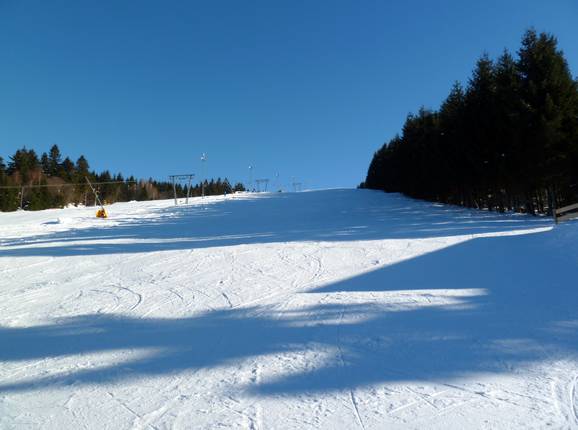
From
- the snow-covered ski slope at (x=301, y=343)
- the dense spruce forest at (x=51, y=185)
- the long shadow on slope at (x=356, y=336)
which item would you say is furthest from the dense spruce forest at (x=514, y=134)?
the dense spruce forest at (x=51, y=185)

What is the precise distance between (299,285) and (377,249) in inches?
162

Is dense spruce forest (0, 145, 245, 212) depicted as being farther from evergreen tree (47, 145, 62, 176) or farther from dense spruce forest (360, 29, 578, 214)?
dense spruce forest (360, 29, 578, 214)

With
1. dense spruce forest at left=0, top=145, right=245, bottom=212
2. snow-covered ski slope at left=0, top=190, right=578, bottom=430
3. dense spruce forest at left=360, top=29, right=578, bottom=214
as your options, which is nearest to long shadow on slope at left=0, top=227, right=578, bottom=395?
snow-covered ski slope at left=0, top=190, right=578, bottom=430

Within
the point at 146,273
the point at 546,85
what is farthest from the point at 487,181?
the point at 146,273

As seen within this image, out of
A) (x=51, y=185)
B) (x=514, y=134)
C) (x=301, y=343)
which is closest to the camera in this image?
(x=301, y=343)

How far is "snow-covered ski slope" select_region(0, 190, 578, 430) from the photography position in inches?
129

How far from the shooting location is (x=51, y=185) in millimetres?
50375

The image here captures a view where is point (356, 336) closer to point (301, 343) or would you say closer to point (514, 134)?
point (301, 343)

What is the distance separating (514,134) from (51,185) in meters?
53.2

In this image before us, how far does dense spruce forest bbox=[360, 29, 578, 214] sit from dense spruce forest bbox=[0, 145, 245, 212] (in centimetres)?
3981

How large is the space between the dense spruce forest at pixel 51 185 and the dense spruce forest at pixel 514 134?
39.8 metres

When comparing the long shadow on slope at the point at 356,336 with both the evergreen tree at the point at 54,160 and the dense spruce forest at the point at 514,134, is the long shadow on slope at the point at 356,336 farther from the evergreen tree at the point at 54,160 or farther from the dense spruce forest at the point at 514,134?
the evergreen tree at the point at 54,160

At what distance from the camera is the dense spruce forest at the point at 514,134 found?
18094 mm

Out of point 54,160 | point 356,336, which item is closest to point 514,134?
point 356,336
